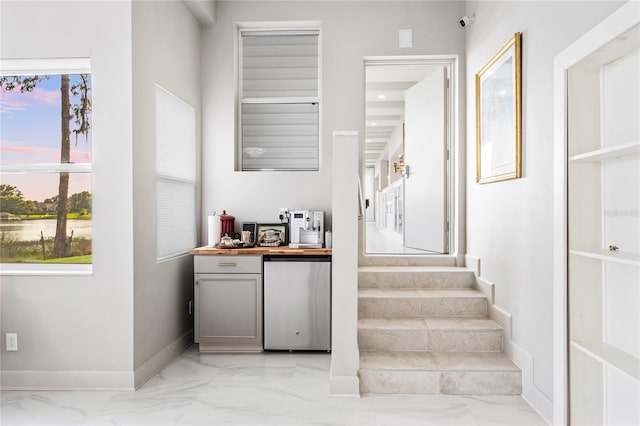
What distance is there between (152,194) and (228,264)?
0.85 metres

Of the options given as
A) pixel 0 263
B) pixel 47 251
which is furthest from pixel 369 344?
pixel 0 263

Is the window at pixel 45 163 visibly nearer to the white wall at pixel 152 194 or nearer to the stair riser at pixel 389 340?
the white wall at pixel 152 194

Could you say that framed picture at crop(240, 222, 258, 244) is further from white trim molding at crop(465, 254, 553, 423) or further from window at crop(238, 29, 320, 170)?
white trim molding at crop(465, 254, 553, 423)

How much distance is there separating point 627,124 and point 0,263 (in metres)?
3.76

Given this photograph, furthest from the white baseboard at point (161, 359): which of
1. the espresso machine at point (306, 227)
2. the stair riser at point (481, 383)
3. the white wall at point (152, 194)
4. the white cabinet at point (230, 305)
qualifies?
the stair riser at point (481, 383)

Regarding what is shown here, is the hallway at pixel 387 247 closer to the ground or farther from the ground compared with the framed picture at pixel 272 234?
closer to the ground

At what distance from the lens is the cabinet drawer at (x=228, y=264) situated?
339 cm

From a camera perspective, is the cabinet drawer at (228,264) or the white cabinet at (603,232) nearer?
the white cabinet at (603,232)

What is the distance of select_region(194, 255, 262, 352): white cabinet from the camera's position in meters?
3.38

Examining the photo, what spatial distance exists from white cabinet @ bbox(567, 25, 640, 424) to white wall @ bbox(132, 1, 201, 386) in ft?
8.43

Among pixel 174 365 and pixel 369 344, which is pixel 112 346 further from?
pixel 369 344

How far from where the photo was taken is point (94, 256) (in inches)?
107

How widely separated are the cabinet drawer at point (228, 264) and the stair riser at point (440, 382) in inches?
49.6

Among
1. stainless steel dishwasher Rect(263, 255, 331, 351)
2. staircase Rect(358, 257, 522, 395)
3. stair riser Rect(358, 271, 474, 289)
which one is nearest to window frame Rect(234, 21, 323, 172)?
stainless steel dishwasher Rect(263, 255, 331, 351)
